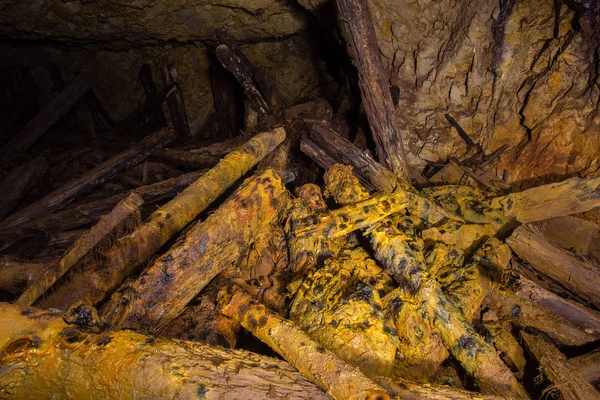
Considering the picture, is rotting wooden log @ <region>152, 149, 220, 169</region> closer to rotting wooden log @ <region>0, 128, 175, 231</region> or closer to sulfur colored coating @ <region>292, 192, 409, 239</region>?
rotting wooden log @ <region>0, 128, 175, 231</region>

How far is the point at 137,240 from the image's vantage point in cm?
212

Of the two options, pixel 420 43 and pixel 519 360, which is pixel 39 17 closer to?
pixel 420 43

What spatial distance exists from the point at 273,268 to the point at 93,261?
4.61 feet

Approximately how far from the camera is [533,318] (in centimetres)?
271

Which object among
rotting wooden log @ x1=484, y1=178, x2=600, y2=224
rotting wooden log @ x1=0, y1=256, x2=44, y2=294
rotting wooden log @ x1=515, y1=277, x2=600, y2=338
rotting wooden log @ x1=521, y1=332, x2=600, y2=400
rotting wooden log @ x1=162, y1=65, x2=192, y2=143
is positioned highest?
rotting wooden log @ x1=162, y1=65, x2=192, y2=143

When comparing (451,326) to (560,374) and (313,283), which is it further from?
(313,283)

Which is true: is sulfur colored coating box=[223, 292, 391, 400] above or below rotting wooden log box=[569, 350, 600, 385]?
above

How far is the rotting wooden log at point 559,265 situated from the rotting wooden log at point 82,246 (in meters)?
3.03

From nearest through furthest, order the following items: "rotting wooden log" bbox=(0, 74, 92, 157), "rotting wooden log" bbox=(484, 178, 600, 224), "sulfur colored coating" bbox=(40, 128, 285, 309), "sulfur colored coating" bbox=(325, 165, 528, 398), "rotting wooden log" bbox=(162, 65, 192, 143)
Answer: "sulfur colored coating" bbox=(40, 128, 285, 309) → "sulfur colored coating" bbox=(325, 165, 528, 398) → "rotting wooden log" bbox=(484, 178, 600, 224) → "rotting wooden log" bbox=(0, 74, 92, 157) → "rotting wooden log" bbox=(162, 65, 192, 143)

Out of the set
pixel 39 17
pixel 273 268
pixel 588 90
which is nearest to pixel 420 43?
pixel 588 90

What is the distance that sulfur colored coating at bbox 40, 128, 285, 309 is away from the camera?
1.99 meters

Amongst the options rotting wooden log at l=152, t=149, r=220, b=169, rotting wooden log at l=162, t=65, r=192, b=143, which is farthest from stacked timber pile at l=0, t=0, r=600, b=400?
rotting wooden log at l=162, t=65, r=192, b=143

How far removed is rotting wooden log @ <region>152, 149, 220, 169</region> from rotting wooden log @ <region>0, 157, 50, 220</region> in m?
1.47

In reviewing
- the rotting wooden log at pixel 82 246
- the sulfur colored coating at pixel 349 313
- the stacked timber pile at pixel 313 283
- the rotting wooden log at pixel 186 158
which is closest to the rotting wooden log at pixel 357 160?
the stacked timber pile at pixel 313 283
